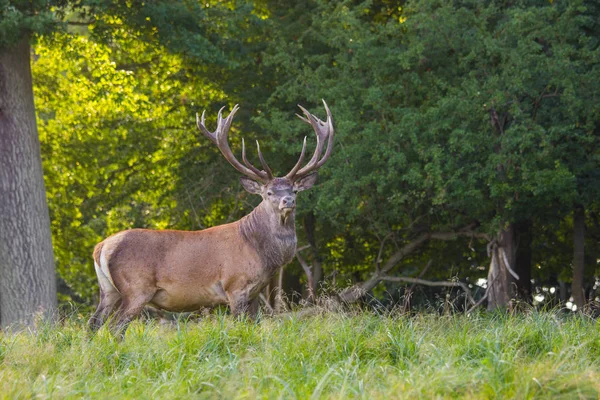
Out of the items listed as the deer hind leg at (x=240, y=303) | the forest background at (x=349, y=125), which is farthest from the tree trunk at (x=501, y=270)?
the deer hind leg at (x=240, y=303)

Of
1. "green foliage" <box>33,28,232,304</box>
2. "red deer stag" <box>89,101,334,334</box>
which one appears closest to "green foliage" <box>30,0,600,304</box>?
"green foliage" <box>33,28,232,304</box>

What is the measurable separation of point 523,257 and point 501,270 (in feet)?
8.58

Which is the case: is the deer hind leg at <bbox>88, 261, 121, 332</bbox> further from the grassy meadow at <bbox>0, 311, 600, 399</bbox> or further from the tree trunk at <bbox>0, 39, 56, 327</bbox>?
the tree trunk at <bbox>0, 39, 56, 327</bbox>

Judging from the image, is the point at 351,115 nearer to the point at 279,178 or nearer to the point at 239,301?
the point at 279,178

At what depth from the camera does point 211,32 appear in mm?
15516

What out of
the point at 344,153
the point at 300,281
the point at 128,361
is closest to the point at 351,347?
the point at 128,361

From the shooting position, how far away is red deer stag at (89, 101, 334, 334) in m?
8.95

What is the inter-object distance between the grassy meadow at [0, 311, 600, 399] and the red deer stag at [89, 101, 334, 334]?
1145mm

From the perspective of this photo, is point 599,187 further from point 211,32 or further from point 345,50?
point 211,32

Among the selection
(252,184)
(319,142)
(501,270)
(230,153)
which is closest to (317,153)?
(319,142)

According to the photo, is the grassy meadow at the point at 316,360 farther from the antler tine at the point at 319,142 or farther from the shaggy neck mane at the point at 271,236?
the antler tine at the point at 319,142

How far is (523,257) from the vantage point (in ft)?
55.6

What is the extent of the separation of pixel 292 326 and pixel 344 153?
260 inches

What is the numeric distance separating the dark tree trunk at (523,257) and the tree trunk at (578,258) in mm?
882
